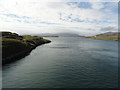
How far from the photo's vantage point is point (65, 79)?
33.3m

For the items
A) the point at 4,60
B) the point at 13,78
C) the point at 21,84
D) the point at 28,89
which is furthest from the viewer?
the point at 4,60

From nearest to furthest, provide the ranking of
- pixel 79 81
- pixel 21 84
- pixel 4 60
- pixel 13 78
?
pixel 21 84, pixel 79 81, pixel 13 78, pixel 4 60

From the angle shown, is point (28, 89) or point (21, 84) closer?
point (28, 89)

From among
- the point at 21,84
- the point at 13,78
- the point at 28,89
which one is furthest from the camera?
the point at 13,78

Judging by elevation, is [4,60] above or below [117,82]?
above

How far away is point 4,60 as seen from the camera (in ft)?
176

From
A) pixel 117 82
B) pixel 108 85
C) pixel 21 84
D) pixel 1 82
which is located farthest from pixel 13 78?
pixel 117 82

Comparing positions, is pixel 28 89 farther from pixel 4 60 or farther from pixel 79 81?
pixel 4 60

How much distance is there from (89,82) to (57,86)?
1166 cm

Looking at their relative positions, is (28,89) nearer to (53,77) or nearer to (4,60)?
(53,77)

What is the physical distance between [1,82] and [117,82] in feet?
140

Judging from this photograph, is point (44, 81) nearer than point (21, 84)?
No

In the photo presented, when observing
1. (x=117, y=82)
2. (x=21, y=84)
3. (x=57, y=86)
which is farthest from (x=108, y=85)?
(x=21, y=84)

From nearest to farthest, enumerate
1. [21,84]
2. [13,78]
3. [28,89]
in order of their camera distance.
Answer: [28,89] < [21,84] < [13,78]
